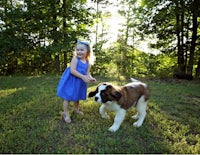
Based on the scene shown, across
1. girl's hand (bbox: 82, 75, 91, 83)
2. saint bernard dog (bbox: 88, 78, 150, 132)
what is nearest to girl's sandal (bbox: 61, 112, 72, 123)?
saint bernard dog (bbox: 88, 78, 150, 132)

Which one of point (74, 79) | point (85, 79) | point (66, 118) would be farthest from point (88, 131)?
point (74, 79)

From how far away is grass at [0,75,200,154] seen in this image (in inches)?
154

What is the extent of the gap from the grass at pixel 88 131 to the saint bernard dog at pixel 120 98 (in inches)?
8.0

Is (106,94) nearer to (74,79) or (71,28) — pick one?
(74,79)

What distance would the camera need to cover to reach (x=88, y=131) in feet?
14.9

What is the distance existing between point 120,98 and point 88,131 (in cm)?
85

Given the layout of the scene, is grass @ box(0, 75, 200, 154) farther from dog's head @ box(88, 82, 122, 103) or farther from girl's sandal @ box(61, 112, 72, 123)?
dog's head @ box(88, 82, 122, 103)

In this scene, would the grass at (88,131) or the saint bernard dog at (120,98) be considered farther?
the saint bernard dog at (120,98)

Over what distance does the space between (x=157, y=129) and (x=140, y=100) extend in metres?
0.67

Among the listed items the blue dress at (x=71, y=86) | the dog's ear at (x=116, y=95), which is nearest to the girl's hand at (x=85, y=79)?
the blue dress at (x=71, y=86)

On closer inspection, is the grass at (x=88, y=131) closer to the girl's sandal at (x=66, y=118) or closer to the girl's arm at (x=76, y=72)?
the girl's sandal at (x=66, y=118)

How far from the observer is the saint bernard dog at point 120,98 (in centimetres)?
446

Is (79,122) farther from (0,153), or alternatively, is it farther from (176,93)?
(176,93)

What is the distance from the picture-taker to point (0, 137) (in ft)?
13.5
